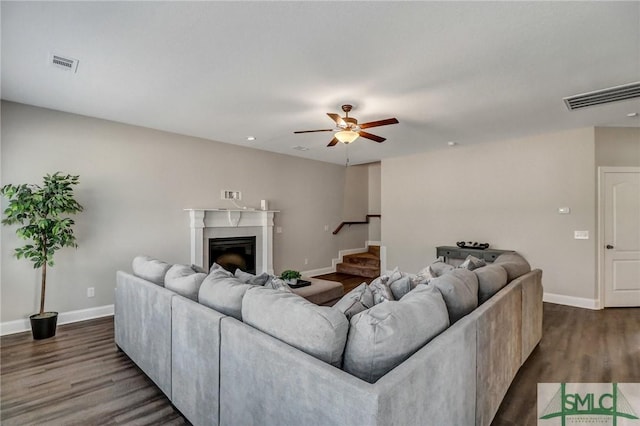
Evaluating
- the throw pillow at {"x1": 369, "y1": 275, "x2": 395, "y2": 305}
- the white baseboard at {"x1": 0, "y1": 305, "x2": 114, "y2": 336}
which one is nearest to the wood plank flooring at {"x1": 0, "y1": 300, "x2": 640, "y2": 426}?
the white baseboard at {"x1": 0, "y1": 305, "x2": 114, "y2": 336}

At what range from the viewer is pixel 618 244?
4613 millimetres

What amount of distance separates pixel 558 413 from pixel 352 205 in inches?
246

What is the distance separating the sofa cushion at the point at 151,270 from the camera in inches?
105

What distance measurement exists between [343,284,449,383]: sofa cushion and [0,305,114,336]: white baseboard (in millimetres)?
4219

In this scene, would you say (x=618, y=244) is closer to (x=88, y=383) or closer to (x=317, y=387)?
(x=317, y=387)

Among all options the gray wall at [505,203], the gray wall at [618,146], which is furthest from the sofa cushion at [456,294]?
the gray wall at [618,146]

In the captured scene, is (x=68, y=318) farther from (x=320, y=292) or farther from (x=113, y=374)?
(x=320, y=292)

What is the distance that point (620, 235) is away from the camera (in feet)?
15.1

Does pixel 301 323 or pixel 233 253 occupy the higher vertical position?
pixel 301 323

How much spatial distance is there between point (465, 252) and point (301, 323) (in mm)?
4780

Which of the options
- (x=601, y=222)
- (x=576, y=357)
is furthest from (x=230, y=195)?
(x=601, y=222)

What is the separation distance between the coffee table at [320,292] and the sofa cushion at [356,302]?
1792mm

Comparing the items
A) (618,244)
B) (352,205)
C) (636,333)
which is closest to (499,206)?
(618,244)

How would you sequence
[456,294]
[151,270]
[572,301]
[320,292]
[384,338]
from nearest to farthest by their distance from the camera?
[384,338] → [456,294] → [151,270] → [320,292] → [572,301]
